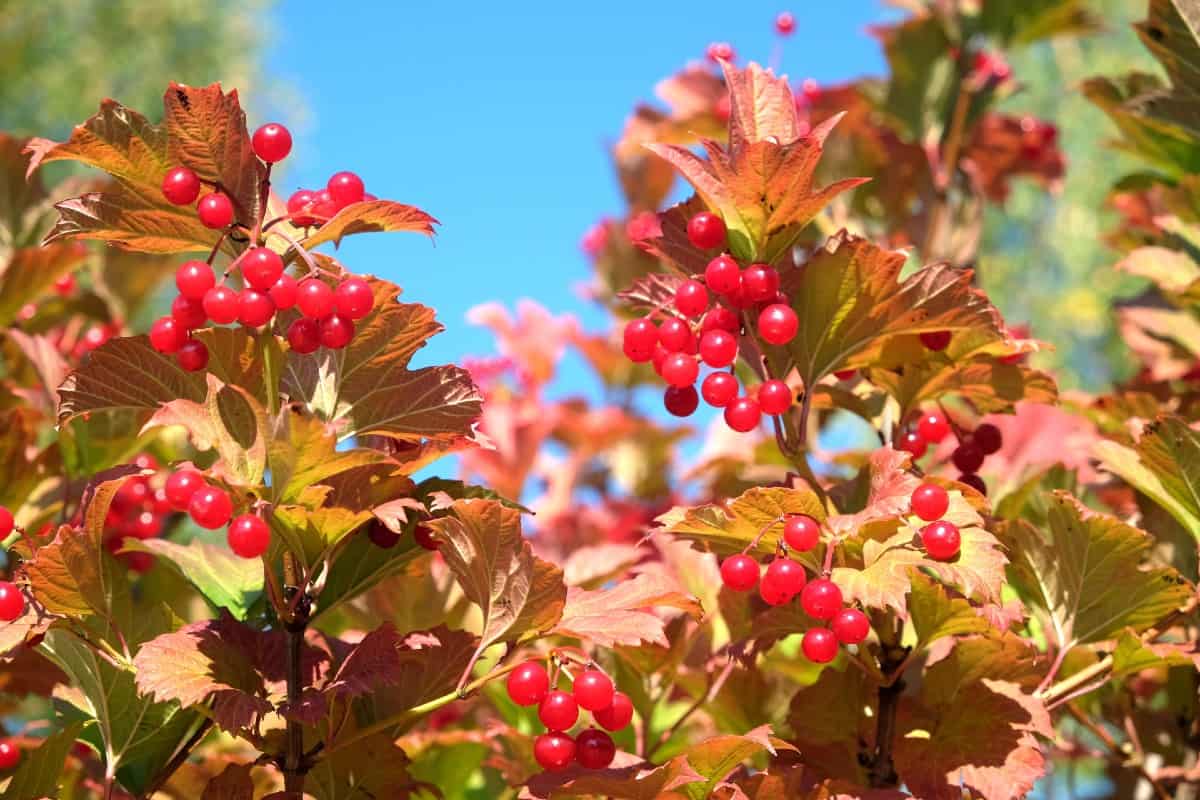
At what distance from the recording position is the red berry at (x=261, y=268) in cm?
114

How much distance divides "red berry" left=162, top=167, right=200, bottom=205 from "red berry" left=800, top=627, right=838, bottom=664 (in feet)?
2.50

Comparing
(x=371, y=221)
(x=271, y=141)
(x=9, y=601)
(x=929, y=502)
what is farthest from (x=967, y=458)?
(x=9, y=601)

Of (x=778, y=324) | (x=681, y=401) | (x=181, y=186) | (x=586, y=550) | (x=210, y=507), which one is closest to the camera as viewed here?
(x=210, y=507)

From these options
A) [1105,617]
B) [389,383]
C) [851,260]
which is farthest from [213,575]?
[1105,617]

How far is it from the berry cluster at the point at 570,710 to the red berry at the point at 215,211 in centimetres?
54

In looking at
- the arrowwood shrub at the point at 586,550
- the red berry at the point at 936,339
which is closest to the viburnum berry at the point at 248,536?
the arrowwood shrub at the point at 586,550

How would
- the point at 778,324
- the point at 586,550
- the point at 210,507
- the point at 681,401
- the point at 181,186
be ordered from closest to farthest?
the point at 210,507
the point at 181,186
the point at 778,324
the point at 681,401
the point at 586,550

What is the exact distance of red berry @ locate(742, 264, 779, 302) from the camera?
1322 mm

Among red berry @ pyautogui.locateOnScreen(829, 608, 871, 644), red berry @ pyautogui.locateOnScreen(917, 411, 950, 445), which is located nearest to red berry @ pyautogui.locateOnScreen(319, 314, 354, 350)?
red berry @ pyautogui.locateOnScreen(829, 608, 871, 644)

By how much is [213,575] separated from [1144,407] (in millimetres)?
1412

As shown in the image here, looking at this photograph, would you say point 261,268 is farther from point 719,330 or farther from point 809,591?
point 809,591

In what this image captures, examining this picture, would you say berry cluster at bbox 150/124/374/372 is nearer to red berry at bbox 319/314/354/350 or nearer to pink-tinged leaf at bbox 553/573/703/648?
red berry at bbox 319/314/354/350

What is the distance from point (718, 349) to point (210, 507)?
56cm

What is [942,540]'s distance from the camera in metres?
1.19
